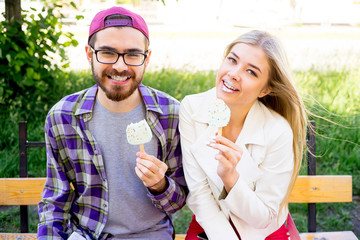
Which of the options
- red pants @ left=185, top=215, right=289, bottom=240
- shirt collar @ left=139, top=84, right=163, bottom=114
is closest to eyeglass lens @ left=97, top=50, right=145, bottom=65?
shirt collar @ left=139, top=84, right=163, bottom=114

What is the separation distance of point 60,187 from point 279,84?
1.39m

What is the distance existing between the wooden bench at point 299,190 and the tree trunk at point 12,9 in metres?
2.20

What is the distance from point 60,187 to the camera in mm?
2527

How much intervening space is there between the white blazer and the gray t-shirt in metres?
0.27

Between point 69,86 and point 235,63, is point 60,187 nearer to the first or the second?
point 235,63

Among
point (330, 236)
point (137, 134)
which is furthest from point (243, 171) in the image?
point (330, 236)

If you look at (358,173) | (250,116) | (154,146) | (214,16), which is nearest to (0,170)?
(154,146)

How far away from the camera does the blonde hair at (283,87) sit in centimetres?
249

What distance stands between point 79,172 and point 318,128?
106 inches

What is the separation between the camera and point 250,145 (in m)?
2.54

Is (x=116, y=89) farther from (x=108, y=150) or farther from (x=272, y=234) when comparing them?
(x=272, y=234)

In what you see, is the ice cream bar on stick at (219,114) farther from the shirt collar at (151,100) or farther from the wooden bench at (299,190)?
the wooden bench at (299,190)

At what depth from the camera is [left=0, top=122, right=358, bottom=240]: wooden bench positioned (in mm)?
2992

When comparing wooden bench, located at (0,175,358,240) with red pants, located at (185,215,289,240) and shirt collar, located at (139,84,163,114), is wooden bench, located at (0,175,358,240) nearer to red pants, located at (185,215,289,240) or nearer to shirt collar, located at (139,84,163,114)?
red pants, located at (185,215,289,240)
